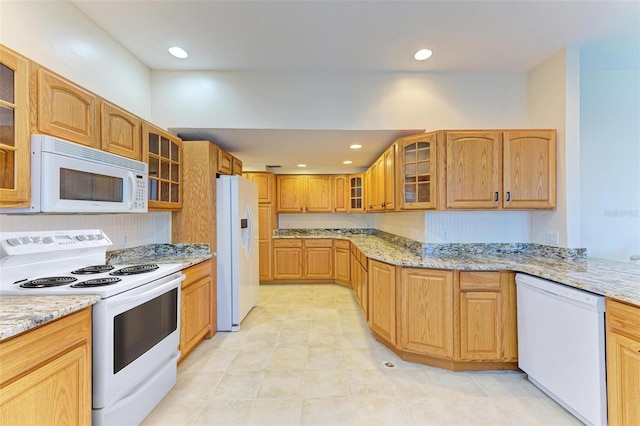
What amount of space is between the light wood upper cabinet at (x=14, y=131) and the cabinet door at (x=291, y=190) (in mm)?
3968

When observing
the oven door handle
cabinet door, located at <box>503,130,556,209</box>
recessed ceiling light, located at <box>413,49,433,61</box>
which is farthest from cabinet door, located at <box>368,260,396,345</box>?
recessed ceiling light, located at <box>413,49,433,61</box>

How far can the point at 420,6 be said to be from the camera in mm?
1893

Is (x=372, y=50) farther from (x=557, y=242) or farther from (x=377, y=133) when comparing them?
(x=557, y=242)

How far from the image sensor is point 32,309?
1.13 m

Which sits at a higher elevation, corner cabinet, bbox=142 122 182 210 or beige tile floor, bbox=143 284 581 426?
corner cabinet, bbox=142 122 182 210

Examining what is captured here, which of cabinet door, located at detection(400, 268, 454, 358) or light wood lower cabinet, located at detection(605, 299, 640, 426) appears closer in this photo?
light wood lower cabinet, located at detection(605, 299, 640, 426)

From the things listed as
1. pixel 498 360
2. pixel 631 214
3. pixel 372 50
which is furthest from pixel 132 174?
pixel 631 214

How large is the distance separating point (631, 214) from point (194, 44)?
441 cm

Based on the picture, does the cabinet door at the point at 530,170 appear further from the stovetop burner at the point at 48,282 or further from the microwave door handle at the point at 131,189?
the stovetop burner at the point at 48,282

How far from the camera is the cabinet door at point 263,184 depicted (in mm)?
5004

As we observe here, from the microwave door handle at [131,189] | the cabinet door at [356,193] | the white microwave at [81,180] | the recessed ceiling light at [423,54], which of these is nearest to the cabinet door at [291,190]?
the cabinet door at [356,193]

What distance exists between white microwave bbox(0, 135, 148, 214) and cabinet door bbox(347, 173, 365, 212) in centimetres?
364

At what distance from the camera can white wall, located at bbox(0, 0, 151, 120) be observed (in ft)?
5.24

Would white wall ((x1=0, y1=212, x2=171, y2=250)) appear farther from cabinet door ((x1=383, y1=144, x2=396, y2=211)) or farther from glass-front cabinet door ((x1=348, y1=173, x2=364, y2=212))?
glass-front cabinet door ((x1=348, y1=173, x2=364, y2=212))
